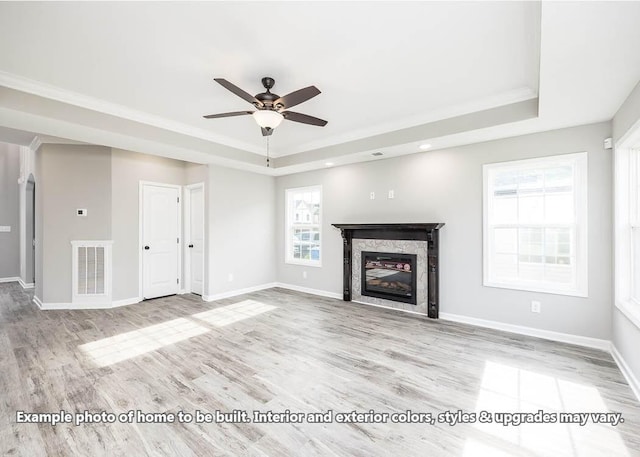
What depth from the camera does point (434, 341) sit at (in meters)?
3.33

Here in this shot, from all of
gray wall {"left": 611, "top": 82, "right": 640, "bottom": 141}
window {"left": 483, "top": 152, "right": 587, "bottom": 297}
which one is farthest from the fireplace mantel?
gray wall {"left": 611, "top": 82, "right": 640, "bottom": 141}

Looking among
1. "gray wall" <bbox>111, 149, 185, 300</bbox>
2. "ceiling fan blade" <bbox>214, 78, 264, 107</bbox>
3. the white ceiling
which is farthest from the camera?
"gray wall" <bbox>111, 149, 185, 300</bbox>

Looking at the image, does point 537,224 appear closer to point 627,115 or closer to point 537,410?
point 627,115

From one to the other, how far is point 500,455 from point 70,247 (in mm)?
6024

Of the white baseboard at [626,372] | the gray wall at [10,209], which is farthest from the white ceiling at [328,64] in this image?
the gray wall at [10,209]

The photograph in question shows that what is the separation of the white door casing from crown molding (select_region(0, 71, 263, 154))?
1.34 meters

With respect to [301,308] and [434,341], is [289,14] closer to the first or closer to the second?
[434,341]

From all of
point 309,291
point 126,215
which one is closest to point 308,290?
point 309,291

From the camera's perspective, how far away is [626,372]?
2.53 meters

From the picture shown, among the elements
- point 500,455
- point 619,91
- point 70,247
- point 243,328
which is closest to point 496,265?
point 619,91

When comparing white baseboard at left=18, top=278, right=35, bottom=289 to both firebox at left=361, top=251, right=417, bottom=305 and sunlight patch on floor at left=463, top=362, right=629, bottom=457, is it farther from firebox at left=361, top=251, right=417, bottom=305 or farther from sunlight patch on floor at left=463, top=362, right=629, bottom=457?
sunlight patch on floor at left=463, top=362, right=629, bottom=457

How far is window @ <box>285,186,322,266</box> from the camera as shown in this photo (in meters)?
5.73

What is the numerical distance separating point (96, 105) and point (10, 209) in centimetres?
602

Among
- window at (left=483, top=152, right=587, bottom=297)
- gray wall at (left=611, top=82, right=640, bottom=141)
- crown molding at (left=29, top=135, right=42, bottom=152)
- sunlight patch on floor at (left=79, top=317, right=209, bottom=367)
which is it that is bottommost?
sunlight patch on floor at (left=79, top=317, right=209, bottom=367)
